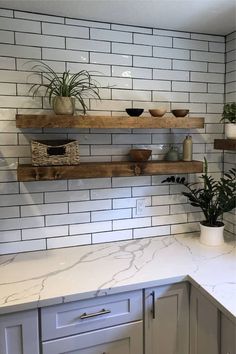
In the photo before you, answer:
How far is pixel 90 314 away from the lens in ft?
4.40

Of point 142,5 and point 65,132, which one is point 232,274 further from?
point 142,5

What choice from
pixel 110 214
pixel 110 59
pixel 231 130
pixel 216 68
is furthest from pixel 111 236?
pixel 216 68

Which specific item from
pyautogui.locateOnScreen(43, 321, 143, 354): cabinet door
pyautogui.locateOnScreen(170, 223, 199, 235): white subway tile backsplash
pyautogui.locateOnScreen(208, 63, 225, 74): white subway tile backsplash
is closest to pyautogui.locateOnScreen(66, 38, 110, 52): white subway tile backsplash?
pyautogui.locateOnScreen(208, 63, 225, 74): white subway tile backsplash

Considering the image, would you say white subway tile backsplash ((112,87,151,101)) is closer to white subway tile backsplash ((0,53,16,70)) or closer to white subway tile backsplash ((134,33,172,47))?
white subway tile backsplash ((134,33,172,47))

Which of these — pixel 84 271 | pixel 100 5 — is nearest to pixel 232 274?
pixel 84 271

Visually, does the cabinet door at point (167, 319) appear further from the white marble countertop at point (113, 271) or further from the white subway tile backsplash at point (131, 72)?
the white subway tile backsplash at point (131, 72)

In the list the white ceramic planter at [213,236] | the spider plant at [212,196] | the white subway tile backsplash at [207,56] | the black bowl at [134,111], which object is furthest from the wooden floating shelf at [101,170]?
the white subway tile backsplash at [207,56]

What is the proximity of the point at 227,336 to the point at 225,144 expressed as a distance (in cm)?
102

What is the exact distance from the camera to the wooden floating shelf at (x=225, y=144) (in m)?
1.71

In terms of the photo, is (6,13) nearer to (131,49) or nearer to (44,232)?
(131,49)

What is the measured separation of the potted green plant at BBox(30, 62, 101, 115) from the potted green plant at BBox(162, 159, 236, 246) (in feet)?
2.40

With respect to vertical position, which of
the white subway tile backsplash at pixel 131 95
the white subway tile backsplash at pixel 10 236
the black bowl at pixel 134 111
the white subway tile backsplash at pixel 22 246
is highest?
the white subway tile backsplash at pixel 131 95

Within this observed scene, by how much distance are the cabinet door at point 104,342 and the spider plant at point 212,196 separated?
797 mm

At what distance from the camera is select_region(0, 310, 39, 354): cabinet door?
1.24 metres
